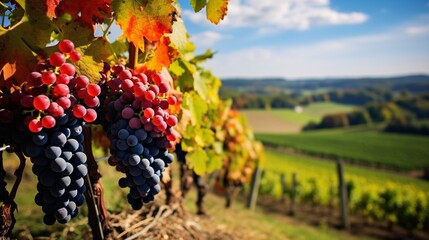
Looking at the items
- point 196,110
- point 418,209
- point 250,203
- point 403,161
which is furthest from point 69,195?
point 403,161

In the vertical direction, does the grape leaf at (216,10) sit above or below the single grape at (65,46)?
above

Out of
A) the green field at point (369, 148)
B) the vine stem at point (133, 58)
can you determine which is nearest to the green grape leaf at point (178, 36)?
the vine stem at point (133, 58)

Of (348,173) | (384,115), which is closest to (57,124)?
(348,173)

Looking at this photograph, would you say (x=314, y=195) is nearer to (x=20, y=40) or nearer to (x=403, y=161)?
(x=20, y=40)

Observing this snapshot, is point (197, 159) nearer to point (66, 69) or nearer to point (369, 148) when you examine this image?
point (66, 69)

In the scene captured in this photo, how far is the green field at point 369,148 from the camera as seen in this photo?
47094 mm

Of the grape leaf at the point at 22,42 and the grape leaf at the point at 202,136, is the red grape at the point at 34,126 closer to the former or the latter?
the grape leaf at the point at 22,42

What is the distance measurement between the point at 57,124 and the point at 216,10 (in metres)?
0.91

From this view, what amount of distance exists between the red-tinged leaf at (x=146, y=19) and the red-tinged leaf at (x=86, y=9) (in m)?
0.12

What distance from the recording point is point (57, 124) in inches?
50.5

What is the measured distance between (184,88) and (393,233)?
1476 centimetres

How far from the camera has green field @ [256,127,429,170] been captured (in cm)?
4709

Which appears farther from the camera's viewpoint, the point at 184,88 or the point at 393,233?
the point at 393,233

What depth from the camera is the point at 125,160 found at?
1386 millimetres
